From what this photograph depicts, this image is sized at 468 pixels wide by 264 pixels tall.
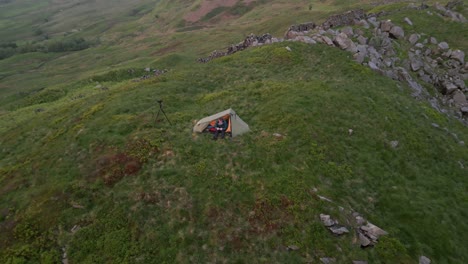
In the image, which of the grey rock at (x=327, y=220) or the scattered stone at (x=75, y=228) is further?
the scattered stone at (x=75, y=228)

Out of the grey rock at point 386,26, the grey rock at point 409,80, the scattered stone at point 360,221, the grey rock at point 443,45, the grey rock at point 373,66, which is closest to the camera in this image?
the scattered stone at point 360,221

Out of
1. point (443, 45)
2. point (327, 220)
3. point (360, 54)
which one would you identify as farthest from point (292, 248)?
point (443, 45)

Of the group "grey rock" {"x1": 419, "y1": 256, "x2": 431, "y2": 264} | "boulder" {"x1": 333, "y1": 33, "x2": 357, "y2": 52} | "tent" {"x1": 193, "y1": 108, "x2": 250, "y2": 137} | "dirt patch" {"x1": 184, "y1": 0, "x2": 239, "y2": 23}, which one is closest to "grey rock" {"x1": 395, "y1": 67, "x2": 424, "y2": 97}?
"boulder" {"x1": 333, "y1": 33, "x2": 357, "y2": 52}

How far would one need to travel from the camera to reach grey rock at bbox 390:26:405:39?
152 ft

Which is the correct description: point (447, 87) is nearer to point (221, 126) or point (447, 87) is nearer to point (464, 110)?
point (464, 110)

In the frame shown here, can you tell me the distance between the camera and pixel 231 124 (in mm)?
25797

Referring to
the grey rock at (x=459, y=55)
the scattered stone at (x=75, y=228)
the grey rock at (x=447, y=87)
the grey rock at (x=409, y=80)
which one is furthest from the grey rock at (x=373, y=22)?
the scattered stone at (x=75, y=228)

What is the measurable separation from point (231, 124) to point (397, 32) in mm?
35608

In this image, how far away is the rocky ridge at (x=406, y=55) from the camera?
37031 millimetres

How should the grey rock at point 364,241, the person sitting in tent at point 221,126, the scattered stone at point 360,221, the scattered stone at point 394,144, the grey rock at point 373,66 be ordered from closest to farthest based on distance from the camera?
the grey rock at point 364,241 < the scattered stone at point 360,221 < the scattered stone at point 394,144 < the person sitting in tent at point 221,126 < the grey rock at point 373,66

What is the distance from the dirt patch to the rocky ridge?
8792cm

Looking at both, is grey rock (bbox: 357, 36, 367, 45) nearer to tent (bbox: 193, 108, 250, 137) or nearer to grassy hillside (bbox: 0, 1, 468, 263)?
grassy hillside (bbox: 0, 1, 468, 263)

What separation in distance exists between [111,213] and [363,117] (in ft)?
74.1

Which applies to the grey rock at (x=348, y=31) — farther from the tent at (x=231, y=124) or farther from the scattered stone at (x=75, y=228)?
the scattered stone at (x=75, y=228)
